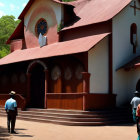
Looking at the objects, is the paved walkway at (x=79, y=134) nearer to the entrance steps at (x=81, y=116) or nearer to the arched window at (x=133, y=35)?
the entrance steps at (x=81, y=116)

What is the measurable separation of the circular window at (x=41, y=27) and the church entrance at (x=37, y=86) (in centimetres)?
311

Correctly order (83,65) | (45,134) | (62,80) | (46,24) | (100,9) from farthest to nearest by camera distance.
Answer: (46,24), (100,9), (62,80), (83,65), (45,134)

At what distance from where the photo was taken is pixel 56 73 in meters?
19.1

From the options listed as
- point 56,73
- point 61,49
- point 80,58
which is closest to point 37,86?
point 56,73

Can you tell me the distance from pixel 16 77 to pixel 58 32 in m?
4.76

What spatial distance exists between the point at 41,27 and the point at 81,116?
9.67 m

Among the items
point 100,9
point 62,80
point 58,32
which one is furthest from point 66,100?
point 100,9

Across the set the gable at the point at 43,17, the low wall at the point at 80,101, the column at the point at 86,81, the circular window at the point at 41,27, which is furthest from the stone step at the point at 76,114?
the circular window at the point at 41,27

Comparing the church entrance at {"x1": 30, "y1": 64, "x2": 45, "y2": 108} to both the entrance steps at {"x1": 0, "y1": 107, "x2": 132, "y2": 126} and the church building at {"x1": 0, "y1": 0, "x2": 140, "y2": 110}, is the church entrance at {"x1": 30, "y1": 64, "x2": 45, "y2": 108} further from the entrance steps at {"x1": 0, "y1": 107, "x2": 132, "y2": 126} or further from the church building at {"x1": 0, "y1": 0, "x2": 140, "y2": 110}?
the entrance steps at {"x1": 0, "y1": 107, "x2": 132, "y2": 126}

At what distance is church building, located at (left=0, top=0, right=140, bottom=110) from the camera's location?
17.0 metres

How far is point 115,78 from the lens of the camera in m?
18.0

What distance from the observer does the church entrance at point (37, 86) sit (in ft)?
67.8

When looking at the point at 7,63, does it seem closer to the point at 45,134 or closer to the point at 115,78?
the point at 115,78

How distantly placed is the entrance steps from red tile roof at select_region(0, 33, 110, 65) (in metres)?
3.36
